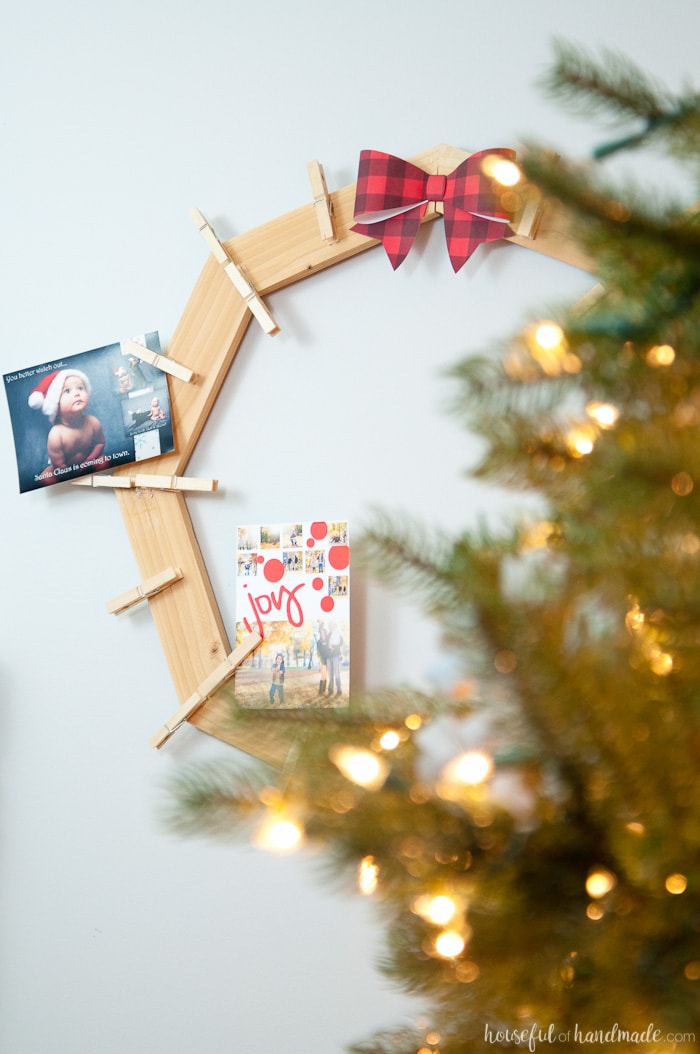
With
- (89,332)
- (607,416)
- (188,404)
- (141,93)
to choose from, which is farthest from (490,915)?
(141,93)

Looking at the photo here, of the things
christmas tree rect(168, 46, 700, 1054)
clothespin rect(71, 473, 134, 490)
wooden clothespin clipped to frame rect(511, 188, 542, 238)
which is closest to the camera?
christmas tree rect(168, 46, 700, 1054)

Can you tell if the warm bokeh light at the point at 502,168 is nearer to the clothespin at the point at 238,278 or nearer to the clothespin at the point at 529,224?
the clothespin at the point at 529,224

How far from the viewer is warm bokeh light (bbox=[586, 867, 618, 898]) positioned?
328 mm

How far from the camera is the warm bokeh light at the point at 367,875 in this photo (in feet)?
1.11

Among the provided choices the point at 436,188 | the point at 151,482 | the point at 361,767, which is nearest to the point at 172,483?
the point at 151,482

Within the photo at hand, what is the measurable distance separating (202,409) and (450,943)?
1.13m

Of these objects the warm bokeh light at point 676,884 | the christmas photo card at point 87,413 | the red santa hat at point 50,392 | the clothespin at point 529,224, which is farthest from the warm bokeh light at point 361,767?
the red santa hat at point 50,392

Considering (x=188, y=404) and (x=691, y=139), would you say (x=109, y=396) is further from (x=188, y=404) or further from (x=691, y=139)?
(x=691, y=139)

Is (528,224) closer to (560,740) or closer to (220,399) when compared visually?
(220,399)

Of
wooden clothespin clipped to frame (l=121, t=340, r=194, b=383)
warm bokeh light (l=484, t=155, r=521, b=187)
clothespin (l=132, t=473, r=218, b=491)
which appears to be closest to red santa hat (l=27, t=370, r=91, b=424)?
wooden clothespin clipped to frame (l=121, t=340, r=194, b=383)

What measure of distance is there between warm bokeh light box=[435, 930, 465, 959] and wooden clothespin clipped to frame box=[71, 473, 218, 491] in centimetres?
108

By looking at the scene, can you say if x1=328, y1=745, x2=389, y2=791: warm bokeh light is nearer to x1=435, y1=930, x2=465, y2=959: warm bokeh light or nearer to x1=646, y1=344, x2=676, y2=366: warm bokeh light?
x1=435, y1=930, x2=465, y2=959: warm bokeh light

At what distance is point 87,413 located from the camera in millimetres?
1478

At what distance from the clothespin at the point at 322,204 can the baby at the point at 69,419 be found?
465 mm
